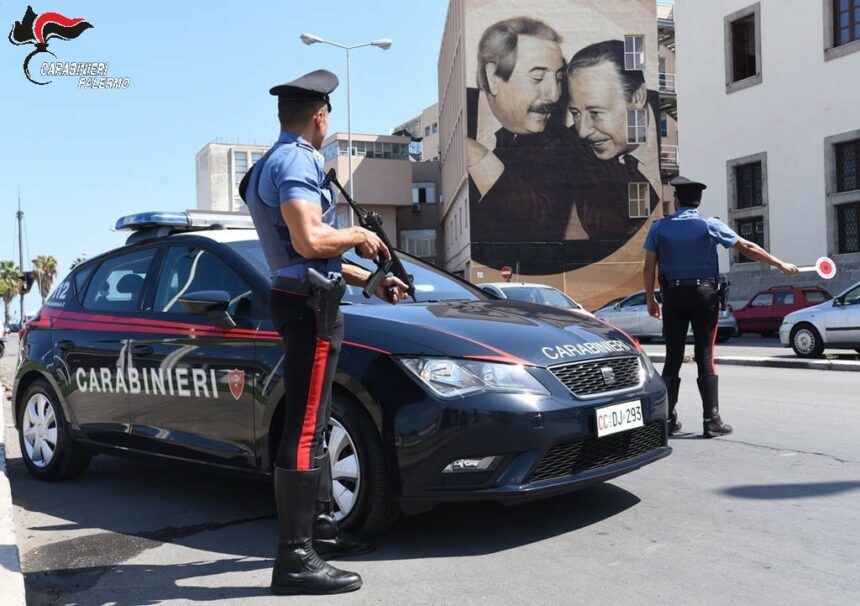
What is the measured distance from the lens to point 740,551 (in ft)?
12.4

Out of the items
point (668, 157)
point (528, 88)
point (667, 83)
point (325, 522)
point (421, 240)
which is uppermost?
point (667, 83)

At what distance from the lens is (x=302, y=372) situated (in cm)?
342

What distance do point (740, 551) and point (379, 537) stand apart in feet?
5.19

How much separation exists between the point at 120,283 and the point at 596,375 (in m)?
3.08

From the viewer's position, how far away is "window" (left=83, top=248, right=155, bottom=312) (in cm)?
536

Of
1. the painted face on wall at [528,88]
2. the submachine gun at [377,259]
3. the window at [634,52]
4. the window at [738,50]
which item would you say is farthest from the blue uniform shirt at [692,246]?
the window at [634,52]

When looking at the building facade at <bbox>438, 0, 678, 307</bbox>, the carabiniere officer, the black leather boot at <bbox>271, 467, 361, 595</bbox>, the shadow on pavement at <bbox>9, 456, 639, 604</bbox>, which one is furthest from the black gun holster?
the building facade at <bbox>438, 0, 678, 307</bbox>

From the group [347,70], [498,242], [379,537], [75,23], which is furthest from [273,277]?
[498,242]

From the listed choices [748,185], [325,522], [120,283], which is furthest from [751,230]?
[325,522]

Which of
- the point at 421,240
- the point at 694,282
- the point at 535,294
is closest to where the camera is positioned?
the point at 694,282

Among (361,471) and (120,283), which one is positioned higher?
(120,283)

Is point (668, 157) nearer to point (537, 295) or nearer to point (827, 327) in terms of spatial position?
point (827, 327)

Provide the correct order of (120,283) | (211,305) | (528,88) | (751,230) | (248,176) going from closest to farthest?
1. (248,176)
2. (211,305)
3. (120,283)
4. (751,230)
5. (528,88)

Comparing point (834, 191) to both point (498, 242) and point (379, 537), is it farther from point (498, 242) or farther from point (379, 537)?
point (379, 537)
